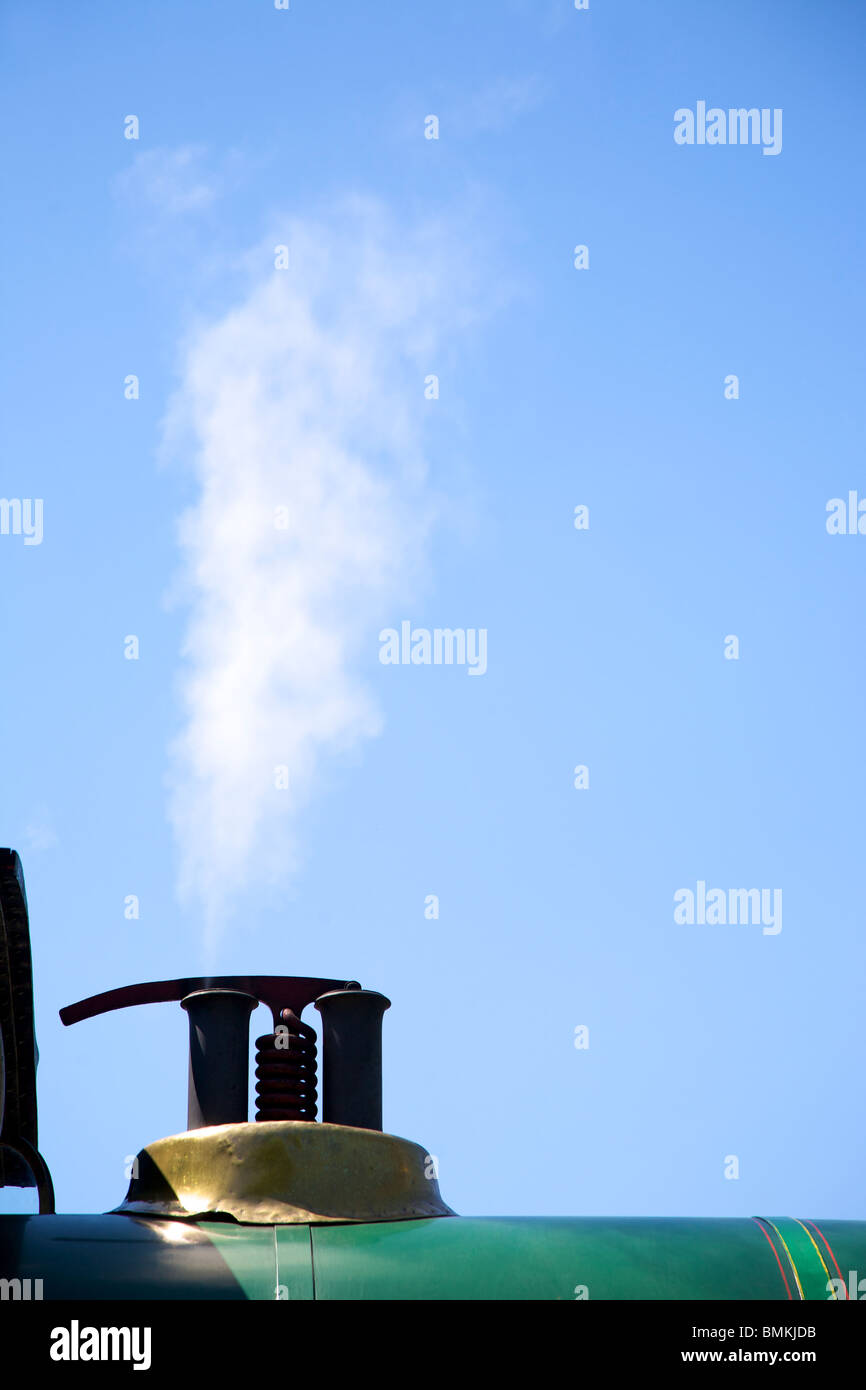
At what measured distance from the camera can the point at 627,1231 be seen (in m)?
9.56

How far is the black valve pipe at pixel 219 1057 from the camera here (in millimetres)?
11133

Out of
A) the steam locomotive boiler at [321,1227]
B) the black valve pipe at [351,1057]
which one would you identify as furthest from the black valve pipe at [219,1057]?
the black valve pipe at [351,1057]

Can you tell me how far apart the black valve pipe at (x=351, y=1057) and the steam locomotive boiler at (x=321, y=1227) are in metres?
0.01

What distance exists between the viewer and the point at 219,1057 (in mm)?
11211

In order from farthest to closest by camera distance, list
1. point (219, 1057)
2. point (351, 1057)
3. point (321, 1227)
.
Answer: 1. point (351, 1057)
2. point (219, 1057)
3. point (321, 1227)

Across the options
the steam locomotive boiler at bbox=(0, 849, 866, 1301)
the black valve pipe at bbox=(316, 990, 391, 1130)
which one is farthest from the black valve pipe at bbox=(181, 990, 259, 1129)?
the black valve pipe at bbox=(316, 990, 391, 1130)

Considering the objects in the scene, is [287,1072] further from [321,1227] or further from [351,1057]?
[321,1227]

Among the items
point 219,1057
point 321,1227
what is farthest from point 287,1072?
point 321,1227

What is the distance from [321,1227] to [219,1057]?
2040 mm

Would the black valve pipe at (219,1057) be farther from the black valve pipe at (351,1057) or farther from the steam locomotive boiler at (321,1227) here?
the black valve pipe at (351,1057)

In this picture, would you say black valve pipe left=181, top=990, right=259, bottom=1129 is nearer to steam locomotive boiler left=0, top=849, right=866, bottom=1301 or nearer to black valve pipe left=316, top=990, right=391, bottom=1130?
steam locomotive boiler left=0, top=849, right=866, bottom=1301
